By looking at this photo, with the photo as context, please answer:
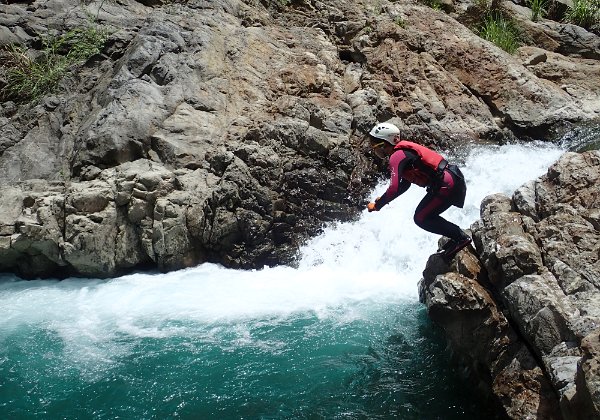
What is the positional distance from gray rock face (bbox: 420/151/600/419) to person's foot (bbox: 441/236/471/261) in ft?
0.24

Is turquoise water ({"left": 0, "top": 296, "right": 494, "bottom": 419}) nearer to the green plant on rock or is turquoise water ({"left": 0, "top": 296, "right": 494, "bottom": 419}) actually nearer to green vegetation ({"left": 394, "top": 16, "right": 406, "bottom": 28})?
green vegetation ({"left": 394, "top": 16, "right": 406, "bottom": 28})

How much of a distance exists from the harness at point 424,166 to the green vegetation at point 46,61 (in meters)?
7.87

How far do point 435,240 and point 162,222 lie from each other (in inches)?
166

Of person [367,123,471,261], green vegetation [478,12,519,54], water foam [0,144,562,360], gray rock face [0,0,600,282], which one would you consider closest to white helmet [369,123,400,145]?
person [367,123,471,261]

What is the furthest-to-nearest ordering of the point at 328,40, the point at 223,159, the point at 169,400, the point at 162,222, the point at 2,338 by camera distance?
the point at 328,40 < the point at 223,159 < the point at 162,222 < the point at 2,338 < the point at 169,400

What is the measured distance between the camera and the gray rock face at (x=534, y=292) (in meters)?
3.88

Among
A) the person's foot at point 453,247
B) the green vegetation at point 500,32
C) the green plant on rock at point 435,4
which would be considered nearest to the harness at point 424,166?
the person's foot at point 453,247

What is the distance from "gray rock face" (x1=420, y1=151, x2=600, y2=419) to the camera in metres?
3.88

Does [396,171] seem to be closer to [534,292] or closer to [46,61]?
[534,292]

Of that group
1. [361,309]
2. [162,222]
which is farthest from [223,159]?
[361,309]

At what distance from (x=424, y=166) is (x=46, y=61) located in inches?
342

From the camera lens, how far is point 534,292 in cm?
421

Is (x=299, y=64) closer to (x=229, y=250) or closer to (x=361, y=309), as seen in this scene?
(x=229, y=250)

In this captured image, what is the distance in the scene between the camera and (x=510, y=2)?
14.8m
